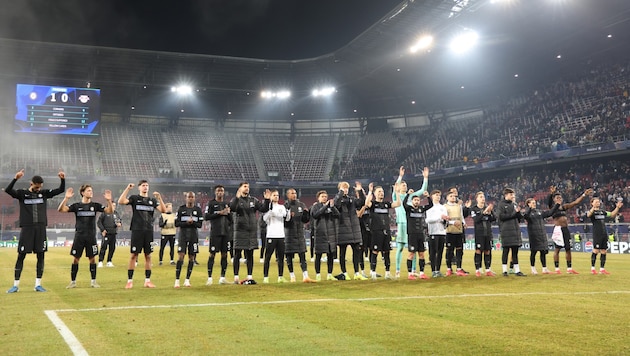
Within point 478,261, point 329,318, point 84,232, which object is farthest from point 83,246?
point 478,261

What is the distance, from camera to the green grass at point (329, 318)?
6121 millimetres

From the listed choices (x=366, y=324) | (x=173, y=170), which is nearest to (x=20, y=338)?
(x=366, y=324)

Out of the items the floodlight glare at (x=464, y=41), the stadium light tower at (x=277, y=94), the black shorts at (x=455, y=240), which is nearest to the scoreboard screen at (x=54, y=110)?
the stadium light tower at (x=277, y=94)

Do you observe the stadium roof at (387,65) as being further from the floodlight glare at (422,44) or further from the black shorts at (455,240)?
the black shorts at (455,240)

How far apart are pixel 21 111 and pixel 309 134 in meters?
32.8

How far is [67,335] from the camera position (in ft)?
22.1

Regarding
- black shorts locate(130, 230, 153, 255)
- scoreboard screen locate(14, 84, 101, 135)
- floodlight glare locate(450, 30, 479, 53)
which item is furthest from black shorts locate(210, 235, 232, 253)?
scoreboard screen locate(14, 84, 101, 135)

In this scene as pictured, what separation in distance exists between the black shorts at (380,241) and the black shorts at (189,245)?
480cm

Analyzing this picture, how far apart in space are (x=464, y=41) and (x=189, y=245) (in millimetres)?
31977

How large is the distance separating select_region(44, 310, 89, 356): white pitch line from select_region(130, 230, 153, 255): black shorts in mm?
3981

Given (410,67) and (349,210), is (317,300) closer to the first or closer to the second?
(349,210)

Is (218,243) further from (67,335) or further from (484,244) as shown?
(484,244)

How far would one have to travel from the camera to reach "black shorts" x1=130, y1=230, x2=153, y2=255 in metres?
12.7

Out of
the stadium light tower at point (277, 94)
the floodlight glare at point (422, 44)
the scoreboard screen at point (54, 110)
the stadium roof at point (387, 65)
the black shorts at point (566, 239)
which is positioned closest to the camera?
the black shorts at point (566, 239)
